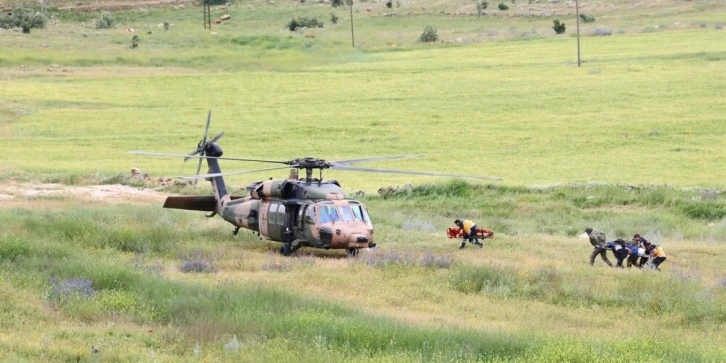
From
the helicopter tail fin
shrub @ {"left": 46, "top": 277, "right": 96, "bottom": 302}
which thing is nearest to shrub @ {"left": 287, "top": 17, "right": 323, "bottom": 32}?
the helicopter tail fin

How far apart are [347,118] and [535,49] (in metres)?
26.8

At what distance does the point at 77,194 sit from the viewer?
110 ft

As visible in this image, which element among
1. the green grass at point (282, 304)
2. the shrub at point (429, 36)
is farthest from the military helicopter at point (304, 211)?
the shrub at point (429, 36)

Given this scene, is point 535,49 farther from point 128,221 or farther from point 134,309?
point 134,309

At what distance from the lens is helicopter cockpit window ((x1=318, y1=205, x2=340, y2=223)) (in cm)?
2352

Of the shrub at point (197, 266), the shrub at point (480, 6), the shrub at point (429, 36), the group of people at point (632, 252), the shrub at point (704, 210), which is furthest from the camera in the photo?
the shrub at point (480, 6)

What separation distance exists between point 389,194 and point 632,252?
15632 mm

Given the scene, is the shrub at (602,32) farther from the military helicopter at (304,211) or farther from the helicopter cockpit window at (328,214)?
the helicopter cockpit window at (328,214)

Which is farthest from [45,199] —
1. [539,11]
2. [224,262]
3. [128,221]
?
[539,11]

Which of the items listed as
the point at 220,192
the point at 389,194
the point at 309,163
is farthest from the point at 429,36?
the point at 309,163

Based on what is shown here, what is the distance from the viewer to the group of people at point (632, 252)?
21844 mm

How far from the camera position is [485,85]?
62594 mm

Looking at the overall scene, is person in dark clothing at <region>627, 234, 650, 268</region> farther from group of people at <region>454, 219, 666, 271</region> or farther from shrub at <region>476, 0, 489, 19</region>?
shrub at <region>476, 0, 489, 19</region>

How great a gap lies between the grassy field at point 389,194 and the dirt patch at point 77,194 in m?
0.25
